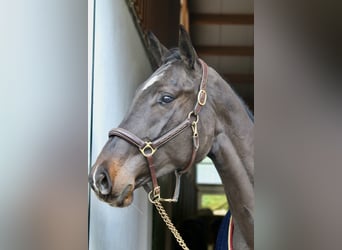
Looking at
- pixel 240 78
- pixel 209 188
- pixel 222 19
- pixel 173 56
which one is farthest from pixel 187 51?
pixel 209 188

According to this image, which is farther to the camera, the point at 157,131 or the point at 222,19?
the point at 222,19

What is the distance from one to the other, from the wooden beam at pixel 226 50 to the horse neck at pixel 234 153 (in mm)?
3317

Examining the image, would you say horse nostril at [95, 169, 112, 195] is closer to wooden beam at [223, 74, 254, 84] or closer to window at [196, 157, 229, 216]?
wooden beam at [223, 74, 254, 84]

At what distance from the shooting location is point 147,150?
1.54 m

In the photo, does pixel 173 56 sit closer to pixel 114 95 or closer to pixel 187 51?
pixel 187 51

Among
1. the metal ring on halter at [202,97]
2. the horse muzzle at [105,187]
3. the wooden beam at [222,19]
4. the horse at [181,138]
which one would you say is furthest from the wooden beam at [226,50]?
the horse muzzle at [105,187]

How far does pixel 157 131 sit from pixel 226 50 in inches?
139
